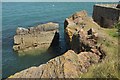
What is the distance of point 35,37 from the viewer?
1494 inches

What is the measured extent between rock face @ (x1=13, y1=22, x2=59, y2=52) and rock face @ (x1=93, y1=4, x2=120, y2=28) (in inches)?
288

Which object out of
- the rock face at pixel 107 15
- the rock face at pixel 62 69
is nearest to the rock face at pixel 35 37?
the rock face at pixel 107 15

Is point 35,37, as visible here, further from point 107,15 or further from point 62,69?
point 62,69

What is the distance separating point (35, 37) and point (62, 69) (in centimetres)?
2626

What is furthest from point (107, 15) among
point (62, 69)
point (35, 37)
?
point (62, 69)

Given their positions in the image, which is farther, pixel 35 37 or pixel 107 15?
pixel 35 37

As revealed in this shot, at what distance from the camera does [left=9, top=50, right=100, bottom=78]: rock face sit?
11766 millimetres

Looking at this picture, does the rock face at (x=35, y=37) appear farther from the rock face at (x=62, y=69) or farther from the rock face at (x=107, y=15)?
the rock face at (x=62, y=69)

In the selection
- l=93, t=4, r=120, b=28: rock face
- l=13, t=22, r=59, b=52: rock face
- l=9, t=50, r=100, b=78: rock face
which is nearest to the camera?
l=9, t=50, r=100, b=78: rock face

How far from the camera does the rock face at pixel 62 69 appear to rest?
38.6ft

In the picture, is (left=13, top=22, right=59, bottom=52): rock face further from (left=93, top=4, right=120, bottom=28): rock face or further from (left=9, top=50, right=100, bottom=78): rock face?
(left=9, top=50, right=100, bottom=78): rock face

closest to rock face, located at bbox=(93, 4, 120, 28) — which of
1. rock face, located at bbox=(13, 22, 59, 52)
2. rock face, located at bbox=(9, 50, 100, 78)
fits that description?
rock face, located at bbox=(13, 22, 59, 52)

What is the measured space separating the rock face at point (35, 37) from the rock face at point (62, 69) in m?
24.1

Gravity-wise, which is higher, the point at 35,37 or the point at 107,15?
the point at 107,15
